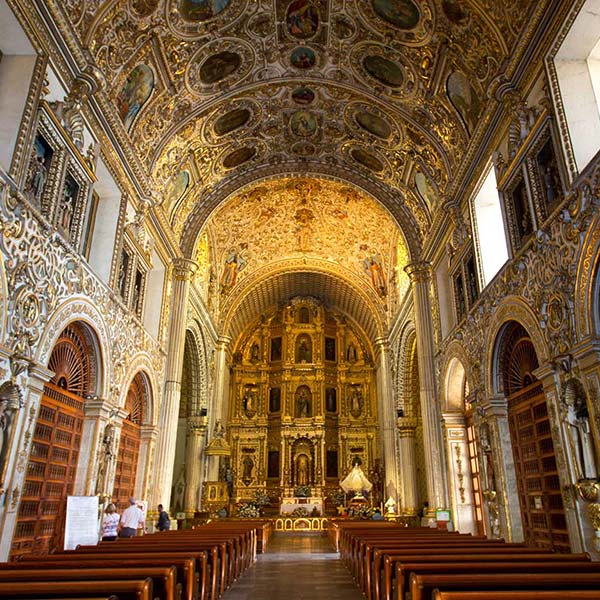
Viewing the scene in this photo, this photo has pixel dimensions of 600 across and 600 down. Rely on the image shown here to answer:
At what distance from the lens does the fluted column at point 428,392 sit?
1451cm

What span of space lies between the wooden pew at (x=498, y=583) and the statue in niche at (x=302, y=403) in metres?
25.8

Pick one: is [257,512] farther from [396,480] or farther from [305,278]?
[305,278]

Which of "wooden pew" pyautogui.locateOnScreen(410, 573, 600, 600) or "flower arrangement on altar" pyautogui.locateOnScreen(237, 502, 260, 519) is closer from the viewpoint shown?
"wooden pew" pyautogui.locateOnScreen(410, 573, 600, 600)

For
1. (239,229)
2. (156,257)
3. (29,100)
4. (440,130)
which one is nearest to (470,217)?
(440,130)

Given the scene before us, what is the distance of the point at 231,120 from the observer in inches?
620

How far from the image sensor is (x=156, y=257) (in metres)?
15.4

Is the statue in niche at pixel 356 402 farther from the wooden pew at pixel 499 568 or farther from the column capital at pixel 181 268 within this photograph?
the wooden pew at pixel 499 568

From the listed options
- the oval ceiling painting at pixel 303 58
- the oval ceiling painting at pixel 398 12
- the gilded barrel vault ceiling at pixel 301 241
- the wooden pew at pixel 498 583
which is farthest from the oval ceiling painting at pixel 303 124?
the wooden pew at pixel 498 583

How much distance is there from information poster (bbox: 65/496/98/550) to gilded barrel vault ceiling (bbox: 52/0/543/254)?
25.6ft

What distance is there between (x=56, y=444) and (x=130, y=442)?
13.0 feet

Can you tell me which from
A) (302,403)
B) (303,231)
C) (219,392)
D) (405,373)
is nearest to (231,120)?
(303,231)

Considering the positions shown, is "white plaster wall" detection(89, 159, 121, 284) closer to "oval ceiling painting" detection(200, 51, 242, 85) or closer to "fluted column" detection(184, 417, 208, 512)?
"oval ceiling painting" detection(200, 51, 242, 85)

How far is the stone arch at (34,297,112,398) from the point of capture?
8445mm

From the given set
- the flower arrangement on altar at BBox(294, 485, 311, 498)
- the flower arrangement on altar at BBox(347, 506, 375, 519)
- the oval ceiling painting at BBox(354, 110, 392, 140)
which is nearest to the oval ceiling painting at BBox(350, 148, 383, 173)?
the oval ceiling painting at BBox(354, 110, 392, 140)
